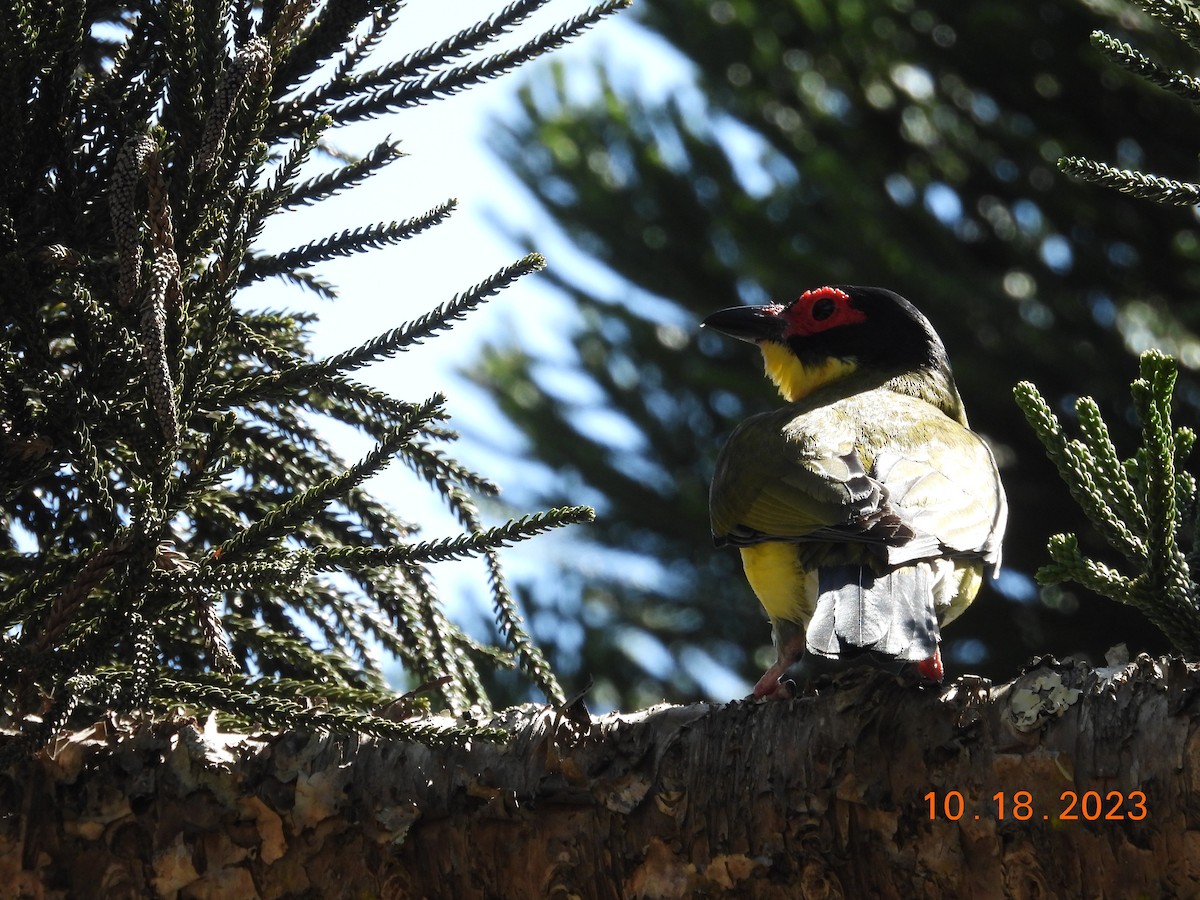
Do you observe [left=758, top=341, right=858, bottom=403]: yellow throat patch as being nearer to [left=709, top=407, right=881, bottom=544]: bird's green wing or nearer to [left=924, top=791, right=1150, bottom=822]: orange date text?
[left=709, top=407, right=881, bottom=544]: bird's green wing

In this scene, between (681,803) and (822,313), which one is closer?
(681,803)

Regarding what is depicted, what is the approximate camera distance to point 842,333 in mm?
4359

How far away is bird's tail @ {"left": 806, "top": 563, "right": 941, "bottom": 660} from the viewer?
2.33 metres

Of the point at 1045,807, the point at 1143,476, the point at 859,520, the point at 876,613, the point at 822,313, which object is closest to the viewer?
the point at 1045,807

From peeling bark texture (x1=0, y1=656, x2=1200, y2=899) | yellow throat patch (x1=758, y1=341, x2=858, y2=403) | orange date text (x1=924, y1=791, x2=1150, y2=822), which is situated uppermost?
yellow throat patch (x1=758, y1=341, x2=858, y2=403)

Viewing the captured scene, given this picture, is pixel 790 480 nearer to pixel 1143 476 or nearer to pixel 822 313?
pixel 1143 476

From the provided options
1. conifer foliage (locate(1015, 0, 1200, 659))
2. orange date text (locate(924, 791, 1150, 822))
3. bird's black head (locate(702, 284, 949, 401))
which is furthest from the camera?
bird's black head (locate(702, 284, 949, 401))

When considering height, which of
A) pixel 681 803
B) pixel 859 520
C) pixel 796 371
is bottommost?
pixel 681 803

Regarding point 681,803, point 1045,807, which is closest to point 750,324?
point 681,803

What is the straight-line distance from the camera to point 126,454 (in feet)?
6.97

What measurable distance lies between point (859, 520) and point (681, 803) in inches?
39.4

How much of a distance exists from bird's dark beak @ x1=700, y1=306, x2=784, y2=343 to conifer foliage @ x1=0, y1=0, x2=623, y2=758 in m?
2.25

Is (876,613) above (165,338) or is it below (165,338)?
below

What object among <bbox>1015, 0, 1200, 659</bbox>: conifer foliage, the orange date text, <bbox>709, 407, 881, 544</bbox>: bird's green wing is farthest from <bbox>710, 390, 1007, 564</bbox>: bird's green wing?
the orange date text
